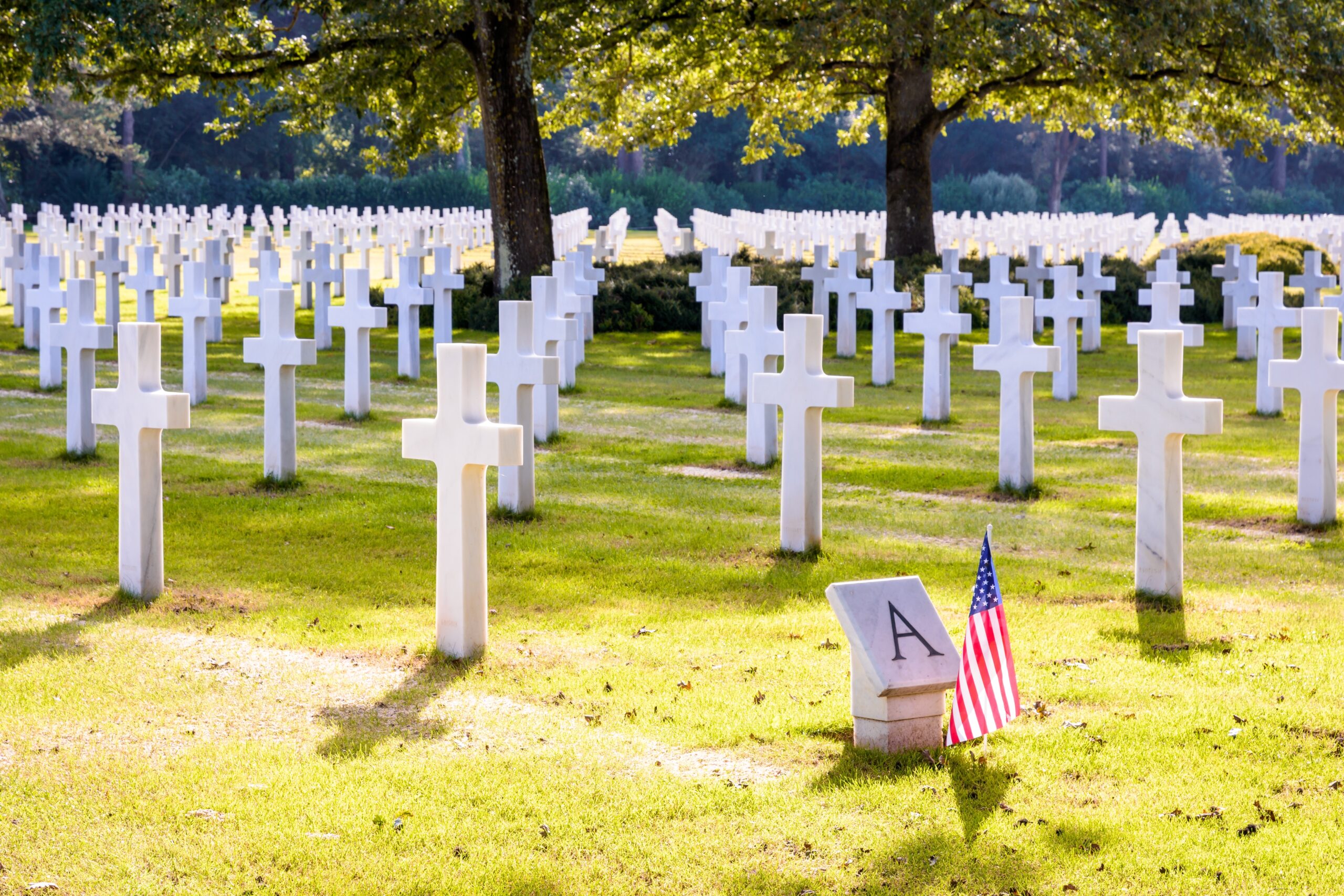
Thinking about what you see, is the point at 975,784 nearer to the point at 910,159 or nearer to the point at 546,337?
the point at 546,337

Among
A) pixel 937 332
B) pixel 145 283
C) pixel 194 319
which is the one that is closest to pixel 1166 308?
pixel 937 332

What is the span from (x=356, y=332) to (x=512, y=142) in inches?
355

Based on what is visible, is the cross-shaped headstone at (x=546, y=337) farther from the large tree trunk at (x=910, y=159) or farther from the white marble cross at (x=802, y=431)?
the large tree trunk at (x=910, y=159)

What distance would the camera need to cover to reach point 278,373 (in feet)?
29.8

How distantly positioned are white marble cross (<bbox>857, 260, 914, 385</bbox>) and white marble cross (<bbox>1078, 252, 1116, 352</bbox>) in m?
3.48

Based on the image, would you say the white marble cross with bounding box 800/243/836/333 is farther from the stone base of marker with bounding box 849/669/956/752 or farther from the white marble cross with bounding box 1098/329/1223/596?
the stone base of marker with bounding box 849/669/956/752

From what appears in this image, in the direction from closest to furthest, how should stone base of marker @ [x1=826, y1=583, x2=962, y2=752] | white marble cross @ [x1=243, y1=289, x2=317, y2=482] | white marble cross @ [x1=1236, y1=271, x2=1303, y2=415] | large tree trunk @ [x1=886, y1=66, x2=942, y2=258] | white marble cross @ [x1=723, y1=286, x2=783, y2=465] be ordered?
stone base of marker @ [x1=826, y1=583, x2=962, y2=752] < white marble cross @ [x1=243, y1=289, x2=317, y2=482] < white marble cross @ [x1=723, y1=286, x2=783, y2=465] < white marble cross @ [x1=1236, y1=271, x2=1303, y2=415] < large tree trunk @ [x1=886, y1=66, x2=942, y2=258]

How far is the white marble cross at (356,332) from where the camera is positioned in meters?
11.8

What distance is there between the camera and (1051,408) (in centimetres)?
1346

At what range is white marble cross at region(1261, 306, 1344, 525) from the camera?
26.3 feet

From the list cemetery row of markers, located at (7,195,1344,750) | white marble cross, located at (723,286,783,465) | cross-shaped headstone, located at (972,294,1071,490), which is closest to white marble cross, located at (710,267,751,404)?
cemetery row of markers, located at (7,195,1344,750)

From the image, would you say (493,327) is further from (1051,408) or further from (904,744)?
(904,744)

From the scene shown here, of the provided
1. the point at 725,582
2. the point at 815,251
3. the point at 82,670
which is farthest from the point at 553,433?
the point at 815,251

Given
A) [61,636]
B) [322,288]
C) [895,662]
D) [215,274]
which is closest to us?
[895,662]
